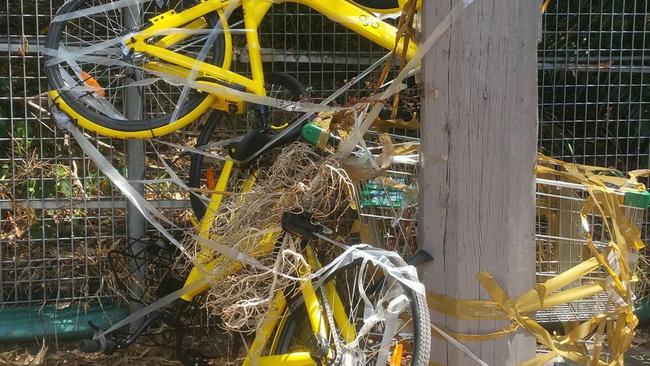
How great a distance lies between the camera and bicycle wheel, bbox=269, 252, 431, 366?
2.55 metres

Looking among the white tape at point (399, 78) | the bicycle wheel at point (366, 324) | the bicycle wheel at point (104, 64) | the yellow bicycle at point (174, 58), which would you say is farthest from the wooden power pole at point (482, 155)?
the bicycle wheel at point (104, 64)

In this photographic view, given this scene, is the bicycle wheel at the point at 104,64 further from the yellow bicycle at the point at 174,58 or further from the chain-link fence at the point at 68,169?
the chain-link fence at the point at 68,169

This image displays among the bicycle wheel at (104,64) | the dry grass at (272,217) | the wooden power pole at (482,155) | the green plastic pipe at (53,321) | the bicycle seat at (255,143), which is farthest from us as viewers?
the green plastic pipe at (53,321)

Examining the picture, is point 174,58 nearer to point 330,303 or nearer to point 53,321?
point 330,303

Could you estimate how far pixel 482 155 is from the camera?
2.57 meters

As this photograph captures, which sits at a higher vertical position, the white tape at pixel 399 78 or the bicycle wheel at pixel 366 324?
the white tape at pixel 399 78

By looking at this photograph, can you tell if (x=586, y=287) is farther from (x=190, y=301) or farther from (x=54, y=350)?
(x=54, y=350)

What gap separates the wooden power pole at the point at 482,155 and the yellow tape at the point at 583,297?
0.03 meters

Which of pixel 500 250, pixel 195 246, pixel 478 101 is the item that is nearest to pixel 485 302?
pixel 500 250

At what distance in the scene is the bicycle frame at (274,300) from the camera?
9.53 feet

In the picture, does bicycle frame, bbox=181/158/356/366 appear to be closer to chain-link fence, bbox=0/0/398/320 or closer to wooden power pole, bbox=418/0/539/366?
wooden power pole, bbox=418/0/539/366

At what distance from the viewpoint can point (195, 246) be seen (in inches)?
126

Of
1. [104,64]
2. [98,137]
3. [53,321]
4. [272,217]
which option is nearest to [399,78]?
[272,217]

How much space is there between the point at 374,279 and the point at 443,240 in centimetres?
35
